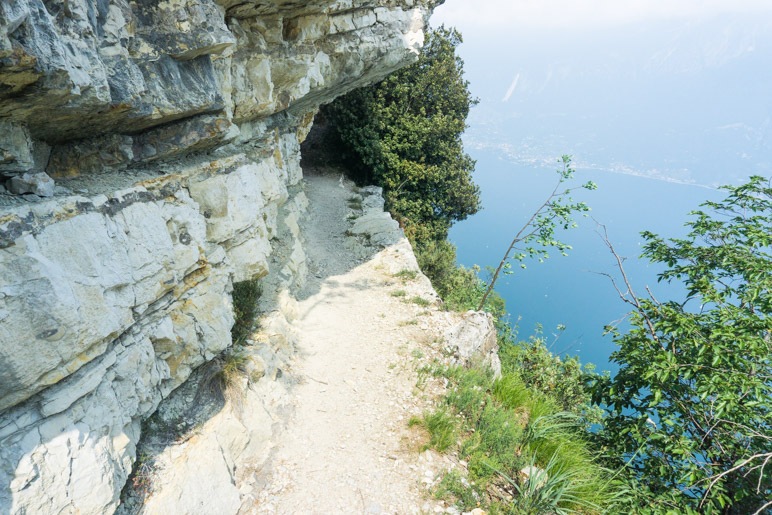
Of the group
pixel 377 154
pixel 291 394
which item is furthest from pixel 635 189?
pixel 291 394

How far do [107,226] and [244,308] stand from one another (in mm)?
3634

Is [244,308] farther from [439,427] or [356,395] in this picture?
[439,427]

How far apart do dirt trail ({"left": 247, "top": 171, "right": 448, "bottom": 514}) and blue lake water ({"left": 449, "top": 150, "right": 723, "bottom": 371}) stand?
4.12 m

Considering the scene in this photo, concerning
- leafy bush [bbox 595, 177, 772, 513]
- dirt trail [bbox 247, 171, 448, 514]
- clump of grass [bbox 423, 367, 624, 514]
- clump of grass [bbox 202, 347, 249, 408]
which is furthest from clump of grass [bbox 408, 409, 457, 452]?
clump of grass [bbox 202, 347, 249, 408]

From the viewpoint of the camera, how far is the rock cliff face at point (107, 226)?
10.9 ft

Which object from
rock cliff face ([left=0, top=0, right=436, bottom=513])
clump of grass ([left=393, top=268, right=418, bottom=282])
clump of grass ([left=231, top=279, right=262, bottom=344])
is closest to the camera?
rock cliff face ([left=0, top=0, right=436, bottom=513])

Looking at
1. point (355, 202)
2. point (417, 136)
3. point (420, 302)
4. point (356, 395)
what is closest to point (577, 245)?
point (417, 136)

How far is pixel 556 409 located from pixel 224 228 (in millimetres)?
7750

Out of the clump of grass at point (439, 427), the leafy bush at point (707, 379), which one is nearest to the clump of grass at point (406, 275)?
the clump of grass at point (439, 427)

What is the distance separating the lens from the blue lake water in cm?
5875

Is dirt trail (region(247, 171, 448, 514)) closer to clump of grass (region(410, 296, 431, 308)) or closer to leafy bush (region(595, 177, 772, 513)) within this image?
clump of grass (region(410, 296, 431, 308))

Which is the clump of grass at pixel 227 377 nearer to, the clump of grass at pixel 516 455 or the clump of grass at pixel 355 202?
the clump of grass at pixel 516 455

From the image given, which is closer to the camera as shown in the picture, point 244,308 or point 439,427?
point 439,427

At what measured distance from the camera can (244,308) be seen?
7.60 metres
